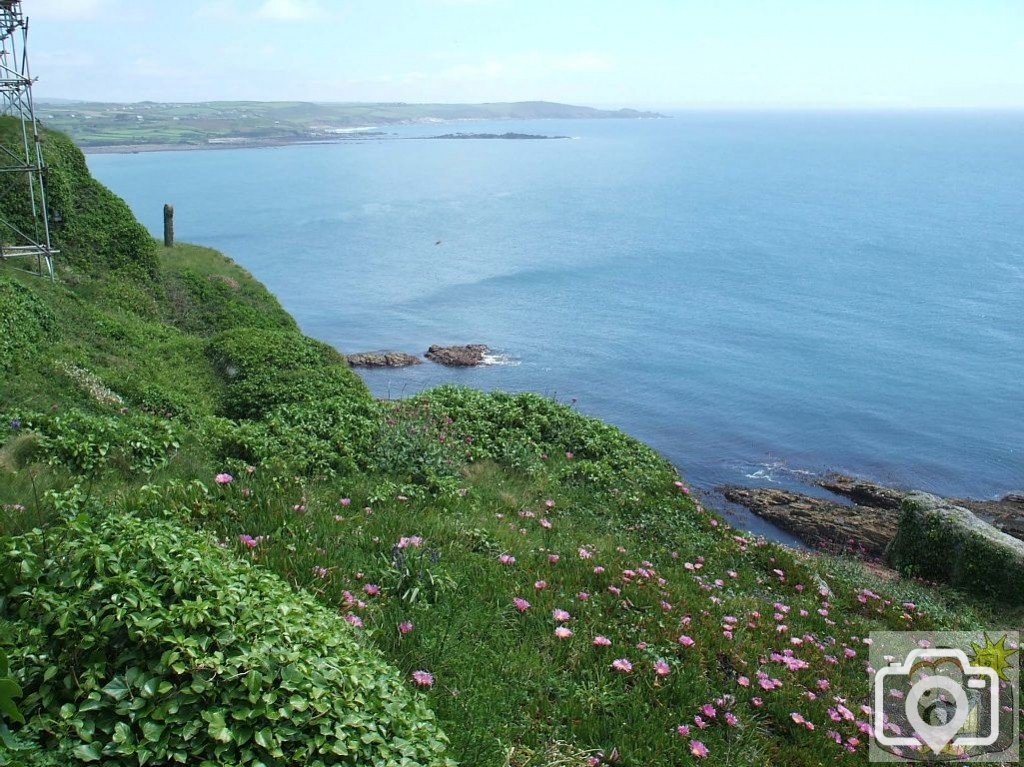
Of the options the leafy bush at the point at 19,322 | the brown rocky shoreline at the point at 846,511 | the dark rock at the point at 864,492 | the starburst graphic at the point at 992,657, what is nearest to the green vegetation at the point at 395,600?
the leafy bush at the point at 19,322

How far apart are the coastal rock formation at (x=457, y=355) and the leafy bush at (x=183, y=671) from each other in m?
45.0

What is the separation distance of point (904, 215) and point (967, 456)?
81342 mm

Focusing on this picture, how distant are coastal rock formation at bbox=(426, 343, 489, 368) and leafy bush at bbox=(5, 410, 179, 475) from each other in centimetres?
3984

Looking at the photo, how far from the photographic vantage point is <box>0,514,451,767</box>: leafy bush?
15.3 feet

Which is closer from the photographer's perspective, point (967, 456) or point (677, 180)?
point (967, 456)

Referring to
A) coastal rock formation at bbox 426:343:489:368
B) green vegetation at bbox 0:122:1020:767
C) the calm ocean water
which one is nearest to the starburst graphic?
green vegetation at bbox 0:122:1020:767

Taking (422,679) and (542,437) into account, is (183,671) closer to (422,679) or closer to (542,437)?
(422,679)

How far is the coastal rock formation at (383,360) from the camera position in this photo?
165 feet

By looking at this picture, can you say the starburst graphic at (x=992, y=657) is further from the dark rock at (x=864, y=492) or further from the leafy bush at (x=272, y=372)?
the dark rock at (x=864, y=492)

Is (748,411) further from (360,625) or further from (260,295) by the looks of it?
(360,625)

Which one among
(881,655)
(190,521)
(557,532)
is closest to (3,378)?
(190,521)

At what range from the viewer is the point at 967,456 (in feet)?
129

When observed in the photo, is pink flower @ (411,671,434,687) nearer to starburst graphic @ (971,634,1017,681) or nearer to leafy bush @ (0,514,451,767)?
leafy bush @ (0,514,451,767)

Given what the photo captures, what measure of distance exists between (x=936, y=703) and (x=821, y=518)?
22830 mm
